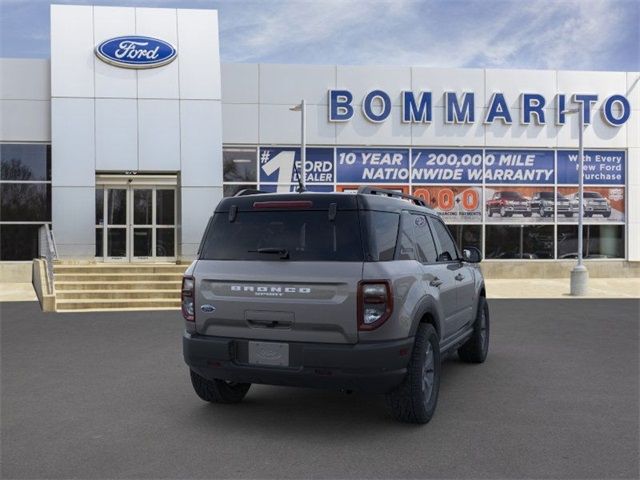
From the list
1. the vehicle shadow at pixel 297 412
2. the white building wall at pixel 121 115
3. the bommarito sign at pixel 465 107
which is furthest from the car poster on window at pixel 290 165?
the vehicle shadow at pixel 297 412

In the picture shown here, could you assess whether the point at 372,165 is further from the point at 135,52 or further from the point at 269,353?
the point at 269,353

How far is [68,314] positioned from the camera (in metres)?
12.8

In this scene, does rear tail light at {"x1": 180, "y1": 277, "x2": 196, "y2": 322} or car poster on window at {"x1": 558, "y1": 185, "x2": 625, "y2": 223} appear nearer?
rear tail light at {"x1": 180, "y1": 277, "x2": 196, "y2": 322}

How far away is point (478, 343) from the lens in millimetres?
7508

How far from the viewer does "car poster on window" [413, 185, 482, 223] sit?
20.1 m

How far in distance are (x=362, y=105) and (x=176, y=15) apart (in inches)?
247

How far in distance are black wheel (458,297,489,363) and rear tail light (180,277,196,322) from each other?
143 inches

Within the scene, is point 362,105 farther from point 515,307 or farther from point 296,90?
point 515,307

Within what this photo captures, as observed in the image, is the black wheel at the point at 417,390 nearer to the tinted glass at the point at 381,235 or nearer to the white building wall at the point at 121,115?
the tinted glass at the point at 381,235

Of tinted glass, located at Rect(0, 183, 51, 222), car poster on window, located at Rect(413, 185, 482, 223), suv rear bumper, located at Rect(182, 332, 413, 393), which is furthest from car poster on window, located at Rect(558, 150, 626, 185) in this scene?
suv rear bumper, located at Rect(182, 332, 413, 393)

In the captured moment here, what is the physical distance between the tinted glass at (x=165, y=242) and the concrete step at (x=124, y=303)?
5.29 meters

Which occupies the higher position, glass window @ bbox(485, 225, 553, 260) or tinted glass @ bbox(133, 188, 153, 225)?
tinted glass @ bbox(133, 188, 153, 225)

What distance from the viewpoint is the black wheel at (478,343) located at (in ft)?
24.5

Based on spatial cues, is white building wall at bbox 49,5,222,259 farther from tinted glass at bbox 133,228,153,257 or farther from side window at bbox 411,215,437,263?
side window at bbox 411,215,437,263
